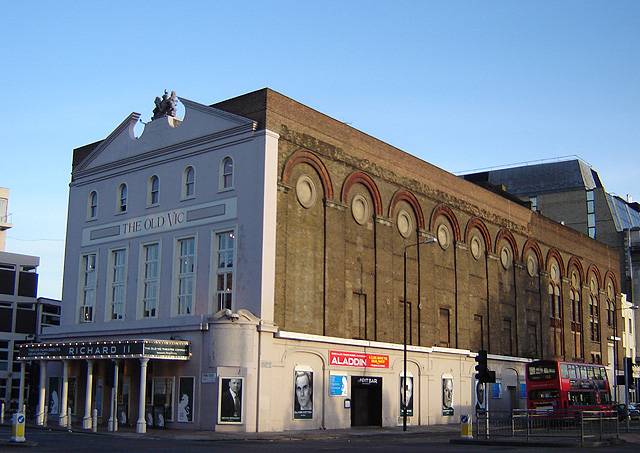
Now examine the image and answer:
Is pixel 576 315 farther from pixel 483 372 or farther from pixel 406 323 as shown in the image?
pixel 483 372

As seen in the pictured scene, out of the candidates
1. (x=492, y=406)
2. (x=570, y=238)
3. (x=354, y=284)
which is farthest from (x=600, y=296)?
(x=354, y=284)

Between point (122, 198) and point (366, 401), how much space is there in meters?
17.5

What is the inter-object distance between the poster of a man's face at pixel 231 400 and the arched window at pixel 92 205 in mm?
15881

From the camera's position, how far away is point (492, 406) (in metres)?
55.2

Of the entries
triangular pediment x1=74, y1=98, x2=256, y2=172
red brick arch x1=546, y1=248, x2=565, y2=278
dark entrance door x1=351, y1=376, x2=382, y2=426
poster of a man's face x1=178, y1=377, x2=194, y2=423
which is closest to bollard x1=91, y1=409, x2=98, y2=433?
poster of a man's face x1=178, y1=377, x2=194, y2=423

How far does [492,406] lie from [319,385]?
19.8 metres

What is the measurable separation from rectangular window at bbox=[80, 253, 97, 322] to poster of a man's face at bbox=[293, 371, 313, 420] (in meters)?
13.6

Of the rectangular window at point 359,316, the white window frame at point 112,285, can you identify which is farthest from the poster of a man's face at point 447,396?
the white window frame at point 112,285

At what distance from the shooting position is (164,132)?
1708 inches

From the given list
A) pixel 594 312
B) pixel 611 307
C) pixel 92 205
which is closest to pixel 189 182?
pixel 92 205

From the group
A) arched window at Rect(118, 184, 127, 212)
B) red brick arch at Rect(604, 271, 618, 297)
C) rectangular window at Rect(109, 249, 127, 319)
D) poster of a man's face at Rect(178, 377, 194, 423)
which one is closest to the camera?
poster of a man's face at Rect(178, 377, 194, 423)

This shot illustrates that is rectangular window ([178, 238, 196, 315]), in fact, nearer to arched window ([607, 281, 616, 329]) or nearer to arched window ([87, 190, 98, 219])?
arched window ([87, 190, 98, 219])

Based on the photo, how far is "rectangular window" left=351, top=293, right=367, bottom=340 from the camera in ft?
141

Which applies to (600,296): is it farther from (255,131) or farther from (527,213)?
(255,131)
